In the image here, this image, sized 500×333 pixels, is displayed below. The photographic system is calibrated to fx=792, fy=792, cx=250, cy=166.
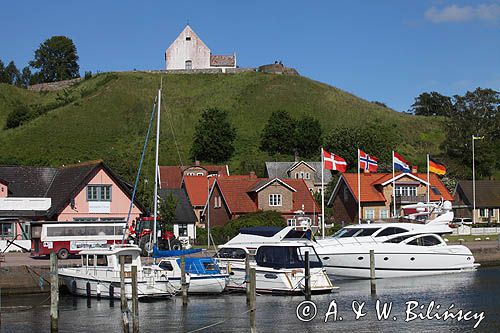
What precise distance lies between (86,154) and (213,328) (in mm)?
93011

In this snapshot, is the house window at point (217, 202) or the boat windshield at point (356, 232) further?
the house window at point (217, 202)

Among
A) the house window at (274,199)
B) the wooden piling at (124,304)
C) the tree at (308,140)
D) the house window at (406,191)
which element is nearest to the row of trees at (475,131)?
the tree at (308,140)

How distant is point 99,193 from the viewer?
61.4 m

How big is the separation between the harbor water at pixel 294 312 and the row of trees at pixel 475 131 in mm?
74716

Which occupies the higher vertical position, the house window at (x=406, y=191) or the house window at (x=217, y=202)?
the house window at (x=406, y=191)

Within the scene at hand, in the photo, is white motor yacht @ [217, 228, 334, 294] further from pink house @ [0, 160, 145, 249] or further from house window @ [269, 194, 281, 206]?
house window @ [269, 194, 281, 206]

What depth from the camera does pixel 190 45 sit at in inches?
6329

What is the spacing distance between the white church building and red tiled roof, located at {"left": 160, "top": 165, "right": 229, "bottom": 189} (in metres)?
54.9

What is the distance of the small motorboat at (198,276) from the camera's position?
1481 inches

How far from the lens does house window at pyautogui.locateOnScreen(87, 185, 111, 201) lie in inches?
2405

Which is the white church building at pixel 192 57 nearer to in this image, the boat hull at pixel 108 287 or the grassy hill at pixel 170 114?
the grassy hill at pixel 170 114

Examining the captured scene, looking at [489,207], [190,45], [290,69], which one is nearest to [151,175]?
[489,207]

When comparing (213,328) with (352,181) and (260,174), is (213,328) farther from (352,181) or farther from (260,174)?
(260,174)

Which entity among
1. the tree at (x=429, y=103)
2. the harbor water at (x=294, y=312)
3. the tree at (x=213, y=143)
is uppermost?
the tree at (x=429, y=103)
